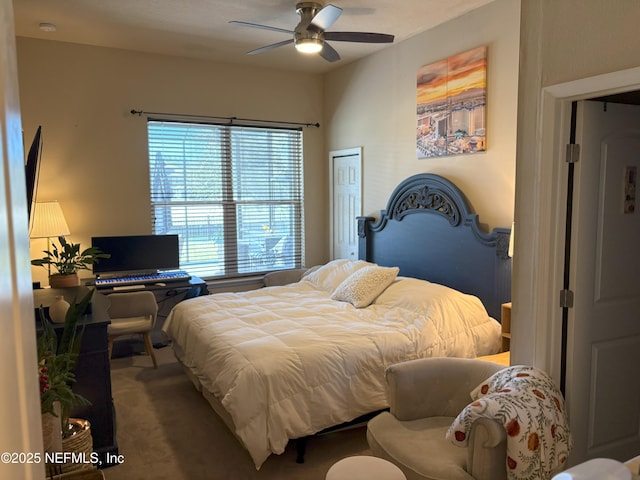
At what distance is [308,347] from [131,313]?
200 cm

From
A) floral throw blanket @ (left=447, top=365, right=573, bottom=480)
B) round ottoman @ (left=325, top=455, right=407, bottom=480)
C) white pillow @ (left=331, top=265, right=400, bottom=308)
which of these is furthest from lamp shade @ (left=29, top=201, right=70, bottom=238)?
floral throw blanket @ (left=447, top=365, right=573, bottom=480)

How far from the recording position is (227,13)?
3.91 metres

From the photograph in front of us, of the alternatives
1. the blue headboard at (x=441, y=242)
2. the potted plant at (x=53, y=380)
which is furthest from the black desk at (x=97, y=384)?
the blue headboard at (x=441, y=242)

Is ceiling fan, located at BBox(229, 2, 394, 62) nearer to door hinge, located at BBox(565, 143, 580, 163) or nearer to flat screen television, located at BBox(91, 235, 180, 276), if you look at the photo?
door hinge, located at BBox(565, 143, 580, 163)

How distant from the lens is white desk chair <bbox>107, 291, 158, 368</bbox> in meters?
4.09

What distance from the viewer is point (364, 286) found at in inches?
158

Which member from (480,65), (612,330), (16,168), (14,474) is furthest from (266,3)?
(14,474)

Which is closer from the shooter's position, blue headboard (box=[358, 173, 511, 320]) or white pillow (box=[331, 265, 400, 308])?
blue headboard (box=[358, 173, 511, 320])

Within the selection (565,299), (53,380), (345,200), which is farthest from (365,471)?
(345,200)

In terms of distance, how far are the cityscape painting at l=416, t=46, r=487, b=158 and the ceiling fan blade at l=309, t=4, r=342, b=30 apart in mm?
1344

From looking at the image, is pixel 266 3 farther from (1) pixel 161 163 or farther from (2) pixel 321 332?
(2) pixel 321 332

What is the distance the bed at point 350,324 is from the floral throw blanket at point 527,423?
97cm

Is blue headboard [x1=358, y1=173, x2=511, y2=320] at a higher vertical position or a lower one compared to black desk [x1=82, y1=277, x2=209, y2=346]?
higher

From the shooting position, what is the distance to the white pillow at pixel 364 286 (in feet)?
13.0
